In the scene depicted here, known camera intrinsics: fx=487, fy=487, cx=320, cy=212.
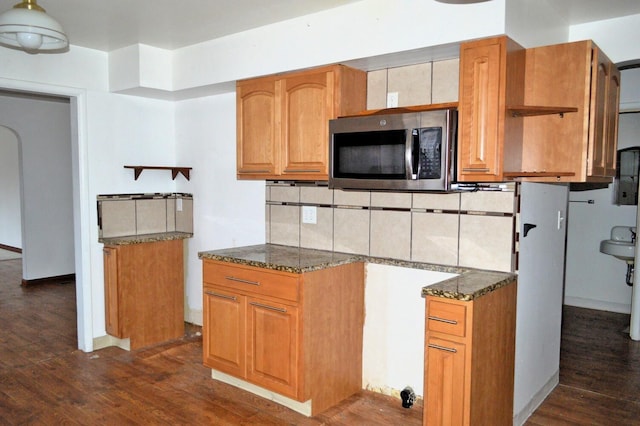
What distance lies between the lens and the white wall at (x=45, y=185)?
5.98 meters

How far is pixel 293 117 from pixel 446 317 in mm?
1560

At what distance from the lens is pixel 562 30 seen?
285 cm

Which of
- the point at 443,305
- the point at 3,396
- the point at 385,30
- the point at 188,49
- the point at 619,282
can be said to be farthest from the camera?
the point at 619,282

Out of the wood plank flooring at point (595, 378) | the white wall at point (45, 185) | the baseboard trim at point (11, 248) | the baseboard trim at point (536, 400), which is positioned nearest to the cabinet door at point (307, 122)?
the baseboard trim at point (536, 400)

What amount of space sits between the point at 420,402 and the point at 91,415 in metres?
1.91

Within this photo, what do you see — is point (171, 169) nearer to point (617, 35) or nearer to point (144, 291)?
point (144, 291)

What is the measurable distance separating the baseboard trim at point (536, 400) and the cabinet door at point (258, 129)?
201 centimetres

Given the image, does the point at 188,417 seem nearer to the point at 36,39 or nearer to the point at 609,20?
the point at 36,39

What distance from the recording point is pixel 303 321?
2.68 metres

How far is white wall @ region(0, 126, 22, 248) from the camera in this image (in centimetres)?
845

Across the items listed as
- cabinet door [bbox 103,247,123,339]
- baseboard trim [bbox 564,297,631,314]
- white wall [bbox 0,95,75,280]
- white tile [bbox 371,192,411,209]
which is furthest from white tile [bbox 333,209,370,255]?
white wall [bbox 0,95,75,280]

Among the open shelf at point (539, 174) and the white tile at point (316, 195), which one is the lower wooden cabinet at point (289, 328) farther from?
the open shelf at point (539, 174)

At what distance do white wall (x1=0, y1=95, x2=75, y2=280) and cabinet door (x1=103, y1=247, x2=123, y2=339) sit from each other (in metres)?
2.96

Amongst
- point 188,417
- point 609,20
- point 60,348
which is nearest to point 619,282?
point 609,20
